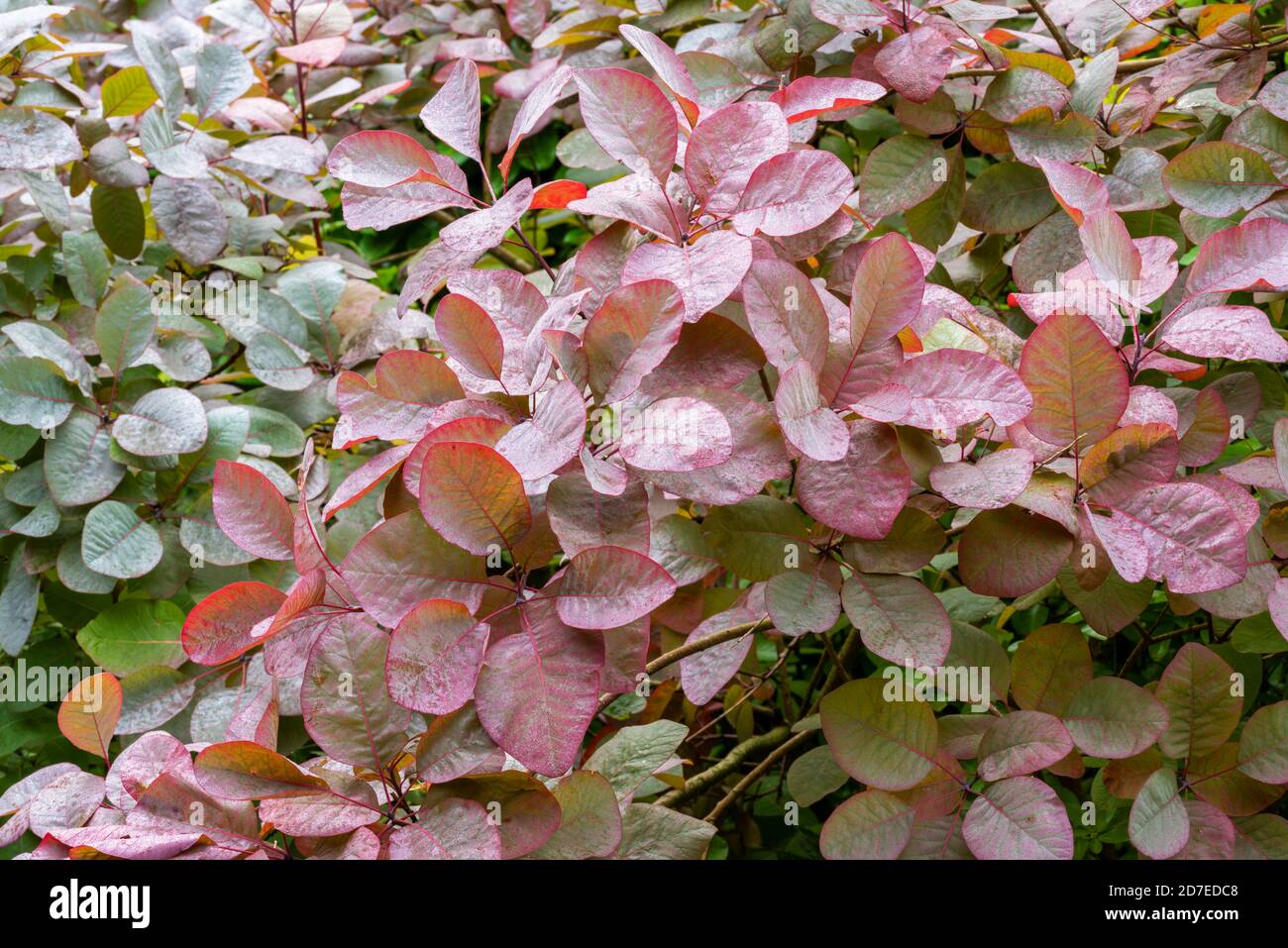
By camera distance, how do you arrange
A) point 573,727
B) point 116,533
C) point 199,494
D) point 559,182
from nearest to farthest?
point 573,727 < point 559,182 < point 116,533 < point 199,494

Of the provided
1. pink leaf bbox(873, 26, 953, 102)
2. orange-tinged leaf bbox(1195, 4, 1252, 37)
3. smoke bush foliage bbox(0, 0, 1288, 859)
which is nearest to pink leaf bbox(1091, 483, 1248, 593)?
smoke bush foliage bbox(0, 0, 1288, 859)

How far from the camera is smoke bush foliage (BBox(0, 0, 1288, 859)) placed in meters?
0.68

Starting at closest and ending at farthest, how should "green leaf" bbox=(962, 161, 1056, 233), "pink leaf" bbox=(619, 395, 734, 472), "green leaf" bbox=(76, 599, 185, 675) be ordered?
"pink leaf" bbox=(619, 395, 734, 472)
"green leaf" bbox=(962, 161, 1056, 233)
"green leaf" bbox=(76, 599, 185, 675)

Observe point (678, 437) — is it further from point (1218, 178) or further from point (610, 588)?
point (1218, 178)

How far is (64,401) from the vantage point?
1.25 meters

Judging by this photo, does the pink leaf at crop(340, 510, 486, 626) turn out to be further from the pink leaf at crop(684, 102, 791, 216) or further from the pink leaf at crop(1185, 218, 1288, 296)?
the pink leaf at crop(1185, 218, 1288, 296)

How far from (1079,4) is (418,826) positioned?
3.77 feet

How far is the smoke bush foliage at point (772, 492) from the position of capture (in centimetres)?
68

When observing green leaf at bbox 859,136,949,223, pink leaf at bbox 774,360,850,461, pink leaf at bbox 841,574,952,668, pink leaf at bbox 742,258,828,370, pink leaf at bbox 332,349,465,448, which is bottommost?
pink leaf at bbox 841,574,952,668

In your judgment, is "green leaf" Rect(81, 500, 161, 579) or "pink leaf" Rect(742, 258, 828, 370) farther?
"green leaf" Rect(81, 500, 161, 579)

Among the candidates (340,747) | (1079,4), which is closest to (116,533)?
(340,747)

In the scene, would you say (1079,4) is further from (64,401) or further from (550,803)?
(64,401)

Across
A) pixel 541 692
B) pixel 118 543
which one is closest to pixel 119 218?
pixel 118 543

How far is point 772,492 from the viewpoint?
3.33 ft
